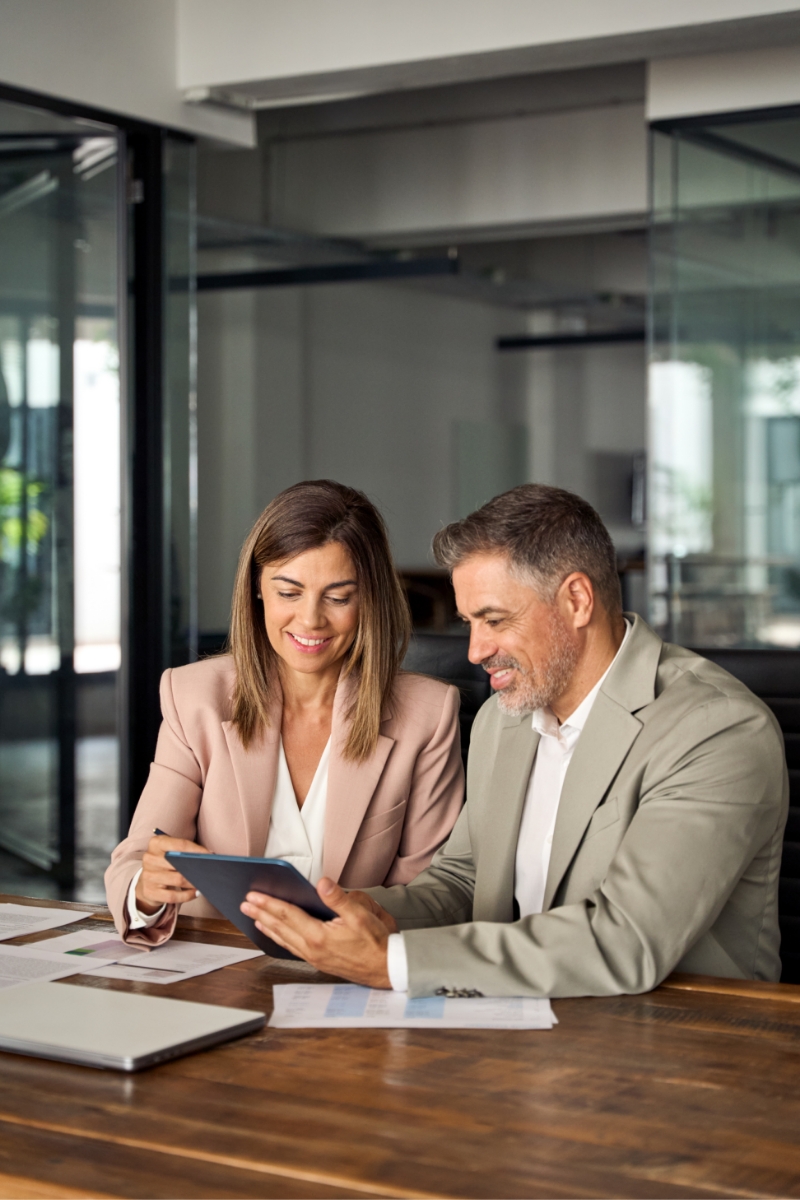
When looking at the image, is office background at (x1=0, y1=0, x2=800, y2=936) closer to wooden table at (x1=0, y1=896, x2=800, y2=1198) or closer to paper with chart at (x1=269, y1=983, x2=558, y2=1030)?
paper with chart at (x1=269, y1=983, x2=558, y2=1030)

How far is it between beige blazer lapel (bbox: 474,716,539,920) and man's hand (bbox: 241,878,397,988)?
0.44 metres

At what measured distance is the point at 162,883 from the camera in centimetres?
203

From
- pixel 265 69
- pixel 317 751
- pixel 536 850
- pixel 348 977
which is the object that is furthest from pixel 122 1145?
pixel 265 69

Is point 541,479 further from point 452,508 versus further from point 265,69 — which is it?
point 265,69

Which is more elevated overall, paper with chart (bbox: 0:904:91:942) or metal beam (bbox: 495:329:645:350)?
metal beam (bbox: 495:329:645:350)

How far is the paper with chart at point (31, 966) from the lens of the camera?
6.07ft

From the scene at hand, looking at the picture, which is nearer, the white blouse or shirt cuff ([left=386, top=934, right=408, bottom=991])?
shirt cuff ([left=386, top=934, right=408, bottom=991])

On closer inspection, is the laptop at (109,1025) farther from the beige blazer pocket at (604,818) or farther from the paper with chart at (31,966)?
the beige blazer pocket at (604,818)

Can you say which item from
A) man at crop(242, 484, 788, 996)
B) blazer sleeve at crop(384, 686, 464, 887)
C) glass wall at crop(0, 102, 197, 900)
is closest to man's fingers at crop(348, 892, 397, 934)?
man at crop(242, 484, 788, 996)

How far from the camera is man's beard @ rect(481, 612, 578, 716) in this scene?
7.00ft

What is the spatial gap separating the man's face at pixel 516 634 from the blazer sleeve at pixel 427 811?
16.8 inches

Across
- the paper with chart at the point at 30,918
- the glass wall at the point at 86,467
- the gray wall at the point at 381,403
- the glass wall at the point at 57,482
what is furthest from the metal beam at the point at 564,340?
the paper with chart at the point at 30,918

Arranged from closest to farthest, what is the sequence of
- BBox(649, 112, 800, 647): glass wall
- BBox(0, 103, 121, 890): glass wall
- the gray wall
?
BBox(0, 103, 121, 890): glass wall < BBox(649, 112, 800, 647): glass wall < the gray wall

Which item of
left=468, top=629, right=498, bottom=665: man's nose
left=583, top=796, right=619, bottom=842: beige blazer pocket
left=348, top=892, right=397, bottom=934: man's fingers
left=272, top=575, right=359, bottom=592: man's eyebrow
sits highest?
left=272, top=575, right=359, bottom=592: man's eyebrow
